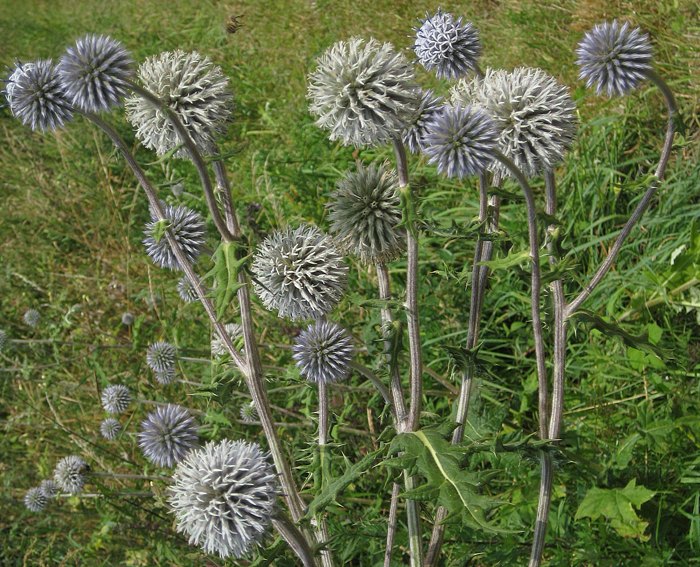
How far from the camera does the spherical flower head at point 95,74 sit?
73.0 inches

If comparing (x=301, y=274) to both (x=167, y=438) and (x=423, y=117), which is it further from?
(x=167, y=438)

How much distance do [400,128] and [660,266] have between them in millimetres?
2228

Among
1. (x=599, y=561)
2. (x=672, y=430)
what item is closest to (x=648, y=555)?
(x=599, y=561)

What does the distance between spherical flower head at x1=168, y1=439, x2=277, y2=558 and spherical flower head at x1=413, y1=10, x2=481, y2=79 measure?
4.48 feet

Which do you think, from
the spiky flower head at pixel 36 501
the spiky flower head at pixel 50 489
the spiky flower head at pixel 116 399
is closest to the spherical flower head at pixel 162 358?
the spiky flower head at pixel 116 399

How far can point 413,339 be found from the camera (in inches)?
78.2

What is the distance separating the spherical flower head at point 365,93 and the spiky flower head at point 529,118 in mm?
270

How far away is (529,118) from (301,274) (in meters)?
0.82

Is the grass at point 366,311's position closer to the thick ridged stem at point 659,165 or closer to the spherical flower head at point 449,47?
the thick ridged stem at point 659,165

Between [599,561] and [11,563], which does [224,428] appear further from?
[599,561]

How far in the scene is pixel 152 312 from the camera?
4.86 metres

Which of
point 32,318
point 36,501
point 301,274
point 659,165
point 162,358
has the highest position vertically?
point 32,318

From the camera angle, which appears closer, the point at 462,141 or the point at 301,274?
the point at 462,141

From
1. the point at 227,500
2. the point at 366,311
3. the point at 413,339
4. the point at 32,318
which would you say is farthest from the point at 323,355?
the point at 32,318
